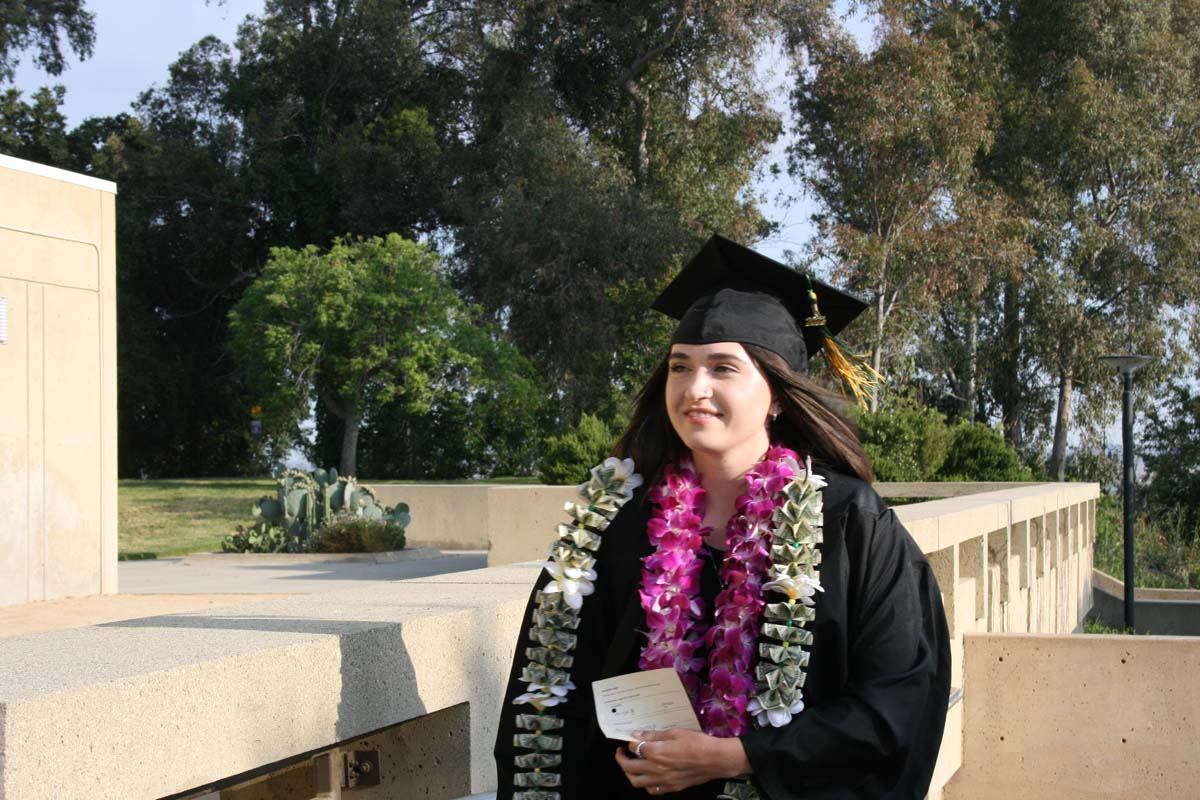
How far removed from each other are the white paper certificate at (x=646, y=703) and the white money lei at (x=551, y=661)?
0.52ft

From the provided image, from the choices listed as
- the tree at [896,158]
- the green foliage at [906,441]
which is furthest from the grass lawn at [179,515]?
the tree at [896,158]

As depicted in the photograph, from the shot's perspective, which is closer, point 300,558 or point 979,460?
point 300,558

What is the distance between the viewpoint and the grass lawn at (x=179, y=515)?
64.0 ft

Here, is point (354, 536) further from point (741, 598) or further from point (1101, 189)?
point (1101, 189)

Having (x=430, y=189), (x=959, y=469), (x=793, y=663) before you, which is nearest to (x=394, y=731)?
(x=793, y=663)

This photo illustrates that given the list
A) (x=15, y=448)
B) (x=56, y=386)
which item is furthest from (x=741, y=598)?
(x=56, y=386)

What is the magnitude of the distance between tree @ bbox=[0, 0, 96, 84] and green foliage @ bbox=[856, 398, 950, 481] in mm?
28018

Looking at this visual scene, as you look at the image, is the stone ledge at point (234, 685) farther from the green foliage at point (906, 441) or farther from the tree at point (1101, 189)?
the tree at point (1101, 189)

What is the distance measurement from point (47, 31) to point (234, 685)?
4053cm

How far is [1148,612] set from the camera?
19.4m

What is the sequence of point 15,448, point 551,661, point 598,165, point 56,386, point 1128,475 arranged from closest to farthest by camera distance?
point 551,661 → point 15,448 → point 56,386 → point 1128,475 → point 598,165

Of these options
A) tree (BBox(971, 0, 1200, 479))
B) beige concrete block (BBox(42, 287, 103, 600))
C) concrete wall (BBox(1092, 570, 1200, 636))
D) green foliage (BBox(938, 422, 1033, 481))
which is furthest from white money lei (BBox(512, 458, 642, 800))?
tree (BBox(971, 0, 1200, 479))

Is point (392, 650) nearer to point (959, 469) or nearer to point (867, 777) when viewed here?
point (867, 777)

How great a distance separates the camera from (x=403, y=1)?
118 ft
